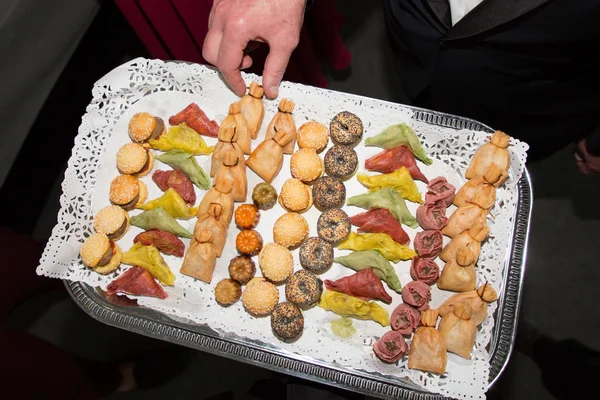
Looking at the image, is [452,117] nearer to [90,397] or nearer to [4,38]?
[4,38]

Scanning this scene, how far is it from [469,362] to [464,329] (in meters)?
0.10

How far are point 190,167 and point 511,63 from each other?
101 cm

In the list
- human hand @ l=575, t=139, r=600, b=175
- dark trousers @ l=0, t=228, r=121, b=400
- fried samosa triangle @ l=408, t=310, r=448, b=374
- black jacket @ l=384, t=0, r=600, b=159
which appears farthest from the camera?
dark trousers @ l=0, t=228, r=121, b=400

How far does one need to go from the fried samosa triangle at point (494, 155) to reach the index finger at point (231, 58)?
78cm

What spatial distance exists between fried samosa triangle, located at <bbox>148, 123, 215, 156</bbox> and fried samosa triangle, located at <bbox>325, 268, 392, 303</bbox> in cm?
60

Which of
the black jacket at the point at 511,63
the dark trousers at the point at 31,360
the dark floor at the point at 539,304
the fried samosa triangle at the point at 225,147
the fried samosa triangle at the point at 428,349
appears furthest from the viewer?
the dark floor at the point at 539,304

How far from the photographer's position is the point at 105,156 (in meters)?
1.66

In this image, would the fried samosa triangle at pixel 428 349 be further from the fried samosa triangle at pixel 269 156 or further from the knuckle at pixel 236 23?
the knuckle at pixel 236 23

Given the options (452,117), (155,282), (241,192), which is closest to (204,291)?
(155,282)

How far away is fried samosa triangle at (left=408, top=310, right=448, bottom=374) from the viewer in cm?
136

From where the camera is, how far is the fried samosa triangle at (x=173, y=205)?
1.56m

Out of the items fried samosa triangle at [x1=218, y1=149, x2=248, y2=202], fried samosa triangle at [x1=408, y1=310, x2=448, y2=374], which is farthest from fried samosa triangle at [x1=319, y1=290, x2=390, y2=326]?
fried samosa triangle at [x1=218, y1=149, x2=248, y2=202]

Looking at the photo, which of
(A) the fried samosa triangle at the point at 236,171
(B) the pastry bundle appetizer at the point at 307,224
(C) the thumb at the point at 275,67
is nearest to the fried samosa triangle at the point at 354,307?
(B) the pastry bundle appetizer at the point at 307,224

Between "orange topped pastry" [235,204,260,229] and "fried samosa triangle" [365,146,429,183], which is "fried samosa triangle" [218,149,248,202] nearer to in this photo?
"orange topped pastry" [235,204,260,229]
